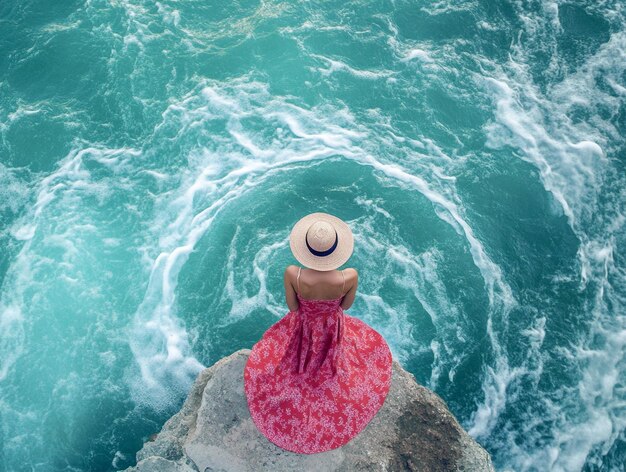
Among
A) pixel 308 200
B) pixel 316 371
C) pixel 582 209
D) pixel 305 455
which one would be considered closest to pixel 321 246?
pixel 316 371

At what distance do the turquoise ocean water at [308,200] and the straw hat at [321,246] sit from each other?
4.39m

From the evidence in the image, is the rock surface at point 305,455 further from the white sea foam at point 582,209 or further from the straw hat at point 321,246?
the straw hat at point 321,246

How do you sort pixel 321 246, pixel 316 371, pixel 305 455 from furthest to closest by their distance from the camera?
pixel 316 371
pixel 305 455
pixel 321 246

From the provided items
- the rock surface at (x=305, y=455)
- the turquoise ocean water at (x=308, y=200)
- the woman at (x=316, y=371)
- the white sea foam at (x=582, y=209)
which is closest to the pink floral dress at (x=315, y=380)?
the woman at (x=316, y=371)

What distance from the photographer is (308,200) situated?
1137 centimetres

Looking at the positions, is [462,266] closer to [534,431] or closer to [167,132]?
[534,431]

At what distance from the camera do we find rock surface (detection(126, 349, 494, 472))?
670 centimetres

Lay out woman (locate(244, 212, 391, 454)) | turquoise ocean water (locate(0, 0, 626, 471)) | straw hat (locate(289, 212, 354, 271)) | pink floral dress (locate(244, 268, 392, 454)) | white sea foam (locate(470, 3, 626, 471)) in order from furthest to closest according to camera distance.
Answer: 1. turquoise ocean water (locate(0, 0, 626, 471))
2. white sea foam (locate(470, 3, 626, 471))
3. pink floral dress (locate(244, 268, 392, 454))
4. woman (locate(244, 212, 391, 454))
5. straw hat (locate(289, 212, 354, 271))

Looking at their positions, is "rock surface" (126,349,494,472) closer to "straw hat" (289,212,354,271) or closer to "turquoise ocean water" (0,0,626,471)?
"turquoise ocean water" (0,0,626,471)

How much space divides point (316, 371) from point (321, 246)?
90.7 inches

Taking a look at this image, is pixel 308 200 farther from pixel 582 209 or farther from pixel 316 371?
pixel 582 209

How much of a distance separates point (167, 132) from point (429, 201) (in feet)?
22.2

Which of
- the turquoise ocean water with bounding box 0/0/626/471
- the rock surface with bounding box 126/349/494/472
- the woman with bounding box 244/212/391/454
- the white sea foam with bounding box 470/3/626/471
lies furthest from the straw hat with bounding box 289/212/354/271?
the white sea foam with bounding box 470/3/626/471

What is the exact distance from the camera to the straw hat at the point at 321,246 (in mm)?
5504
